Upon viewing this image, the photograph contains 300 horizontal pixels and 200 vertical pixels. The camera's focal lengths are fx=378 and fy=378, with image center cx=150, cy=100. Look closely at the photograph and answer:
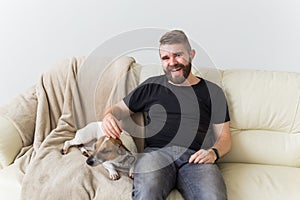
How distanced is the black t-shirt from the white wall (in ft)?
2.10

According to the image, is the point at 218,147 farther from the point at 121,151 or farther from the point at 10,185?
the point at 10,185

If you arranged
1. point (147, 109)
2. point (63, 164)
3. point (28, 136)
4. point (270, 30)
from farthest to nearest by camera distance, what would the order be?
1. point (270, 30)
2. point (28, 136)
3. point (147, 109)
4. point (63, 164)

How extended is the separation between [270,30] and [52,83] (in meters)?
1.37

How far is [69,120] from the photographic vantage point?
80.4 inches

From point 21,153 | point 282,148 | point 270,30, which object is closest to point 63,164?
point 21,153

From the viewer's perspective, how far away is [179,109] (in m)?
1.84

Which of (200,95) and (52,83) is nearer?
(200,95)

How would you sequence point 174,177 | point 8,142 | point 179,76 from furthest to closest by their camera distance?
point 8,142 → point 179,76 → point 174,177

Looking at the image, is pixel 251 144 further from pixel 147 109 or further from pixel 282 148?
pixel 147 109

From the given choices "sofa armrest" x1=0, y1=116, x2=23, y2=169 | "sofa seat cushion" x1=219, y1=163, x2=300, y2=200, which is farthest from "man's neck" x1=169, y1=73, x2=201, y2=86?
"sofa armrest" x1=0, y1=116, x2=23, y2=169

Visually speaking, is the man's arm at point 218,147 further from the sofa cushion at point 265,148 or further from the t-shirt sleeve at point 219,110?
the sofa cushion at point 265,148

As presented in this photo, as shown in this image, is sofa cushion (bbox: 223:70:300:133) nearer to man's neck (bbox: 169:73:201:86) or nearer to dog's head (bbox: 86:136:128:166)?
man's neck (bbox: 169:73:201:86)

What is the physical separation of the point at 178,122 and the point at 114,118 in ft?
1.01

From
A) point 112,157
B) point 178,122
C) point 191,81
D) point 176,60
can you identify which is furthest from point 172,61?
point 112,157
